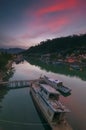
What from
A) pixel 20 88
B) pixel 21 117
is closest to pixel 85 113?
pixel 21 117

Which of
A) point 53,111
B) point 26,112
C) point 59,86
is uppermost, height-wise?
point 53,111

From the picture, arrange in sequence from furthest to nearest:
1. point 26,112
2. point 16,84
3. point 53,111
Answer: point 16,84
point 26,112
point 53,111

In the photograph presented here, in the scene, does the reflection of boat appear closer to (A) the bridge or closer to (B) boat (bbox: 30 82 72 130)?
(A) the bridge

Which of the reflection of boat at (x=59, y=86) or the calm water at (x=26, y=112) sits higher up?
the reflection of boat at (x=59, y=86)

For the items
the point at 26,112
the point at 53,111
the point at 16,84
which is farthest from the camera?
the point at 16,84

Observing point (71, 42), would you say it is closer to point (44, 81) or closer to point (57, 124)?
point (44, 81)

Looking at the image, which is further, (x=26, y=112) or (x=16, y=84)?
(x=16, y=84)

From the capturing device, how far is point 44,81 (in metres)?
42.6

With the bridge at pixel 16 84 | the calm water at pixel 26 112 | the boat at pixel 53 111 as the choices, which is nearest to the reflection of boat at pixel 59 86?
the calm water at pixel 26 112

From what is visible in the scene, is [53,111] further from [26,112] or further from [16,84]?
[16,84]

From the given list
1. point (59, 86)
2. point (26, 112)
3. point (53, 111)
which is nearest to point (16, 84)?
point (59, 86)

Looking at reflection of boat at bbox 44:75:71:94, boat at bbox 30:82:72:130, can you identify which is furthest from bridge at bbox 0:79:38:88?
boat at bbox 30:82:72:130

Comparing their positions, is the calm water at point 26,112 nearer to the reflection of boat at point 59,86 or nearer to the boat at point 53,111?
the boat at point 53,111

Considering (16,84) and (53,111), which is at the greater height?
(53,111)
